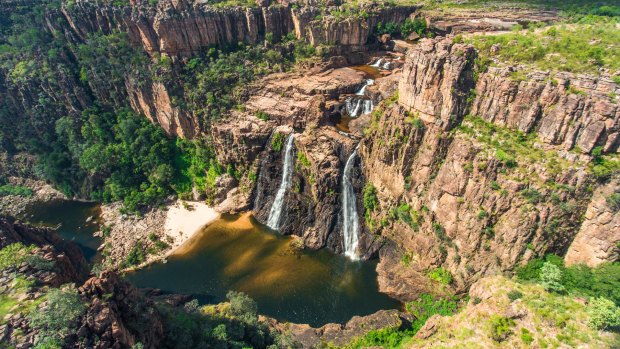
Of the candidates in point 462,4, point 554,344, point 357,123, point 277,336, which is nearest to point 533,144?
point 554,344

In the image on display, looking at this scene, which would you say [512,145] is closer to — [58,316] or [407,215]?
[407,215]

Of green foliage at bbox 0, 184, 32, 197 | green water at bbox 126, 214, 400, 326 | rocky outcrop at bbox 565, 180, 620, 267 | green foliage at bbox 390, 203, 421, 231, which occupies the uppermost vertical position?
rocky outcrop at bbox 565, 180, 620, 267

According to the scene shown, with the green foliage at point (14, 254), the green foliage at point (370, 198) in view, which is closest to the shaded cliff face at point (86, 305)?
the green foliage at point (14, 254)

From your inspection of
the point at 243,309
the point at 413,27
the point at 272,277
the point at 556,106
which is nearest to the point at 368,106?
the point at 413,27

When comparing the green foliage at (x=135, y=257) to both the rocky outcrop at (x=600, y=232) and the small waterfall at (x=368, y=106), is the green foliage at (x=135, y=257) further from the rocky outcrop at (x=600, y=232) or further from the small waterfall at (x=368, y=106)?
the rocky outcrop at (x=600, y=232)

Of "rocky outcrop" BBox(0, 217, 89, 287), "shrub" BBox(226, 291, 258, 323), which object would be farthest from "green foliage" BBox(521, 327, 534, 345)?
"rocky outcrop" BBox(0, 217, 89, 287)

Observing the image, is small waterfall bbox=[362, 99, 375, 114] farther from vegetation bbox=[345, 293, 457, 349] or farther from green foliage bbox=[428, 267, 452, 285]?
vegetation bbox=[345, 293, 457, 349]

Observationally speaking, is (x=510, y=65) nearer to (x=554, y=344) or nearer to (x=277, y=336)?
(x=554, y=344)
